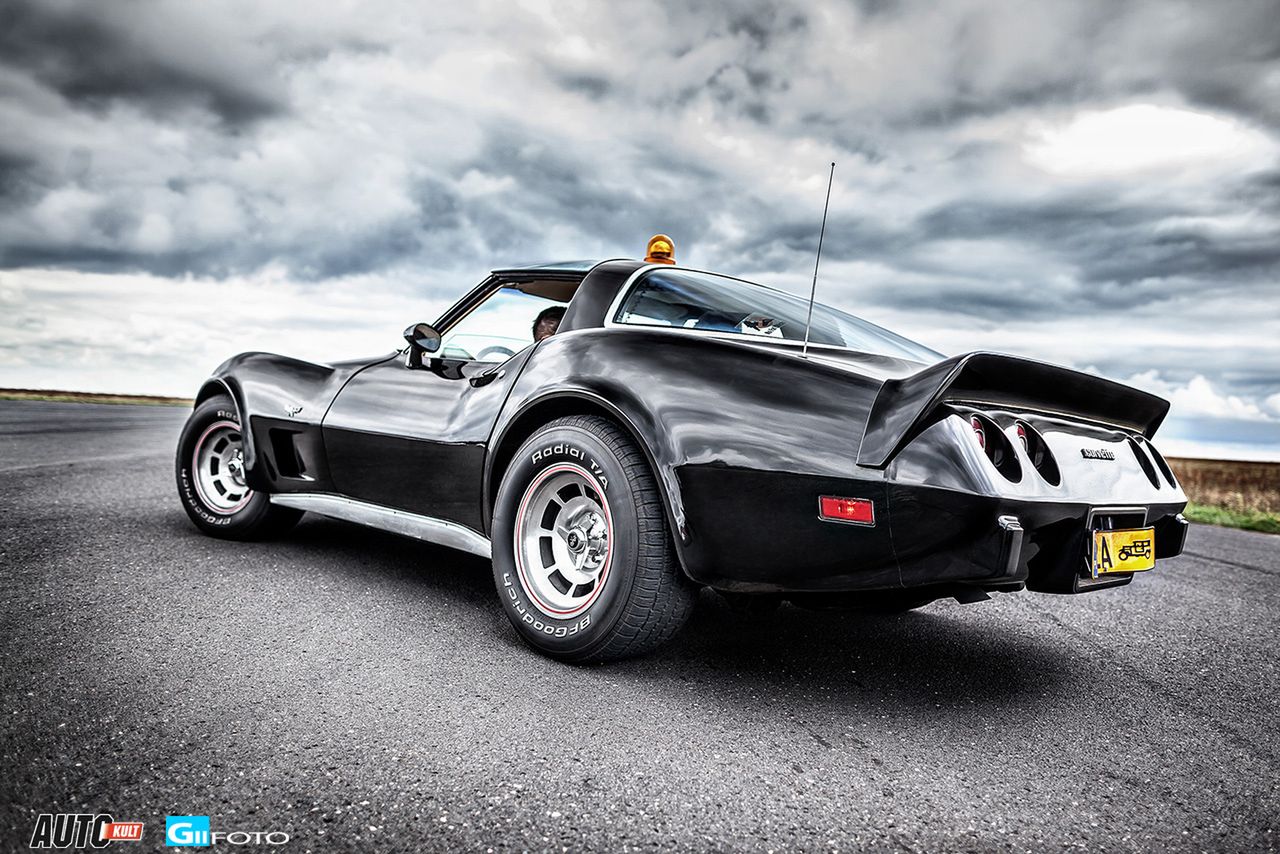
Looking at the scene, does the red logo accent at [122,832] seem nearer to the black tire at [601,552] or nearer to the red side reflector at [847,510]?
the black tire at [601,552]

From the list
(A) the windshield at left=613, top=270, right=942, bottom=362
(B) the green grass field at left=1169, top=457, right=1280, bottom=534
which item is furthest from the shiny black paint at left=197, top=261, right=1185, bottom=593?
(B) the green grass field at left=1169, top=457, right=1280, bottom=534

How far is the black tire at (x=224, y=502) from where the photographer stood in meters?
3.98

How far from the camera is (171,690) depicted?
7.20 ft

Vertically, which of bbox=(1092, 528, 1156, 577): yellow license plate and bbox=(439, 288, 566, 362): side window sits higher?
bbox=(439, 288, 566, 362): side window

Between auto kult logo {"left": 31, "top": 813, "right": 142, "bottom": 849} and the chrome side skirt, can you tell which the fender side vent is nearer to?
the chrome side skirt

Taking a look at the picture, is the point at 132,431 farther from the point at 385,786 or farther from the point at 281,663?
Result: the point at 385,786

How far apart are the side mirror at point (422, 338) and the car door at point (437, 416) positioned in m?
0.06

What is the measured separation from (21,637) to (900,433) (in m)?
2.66

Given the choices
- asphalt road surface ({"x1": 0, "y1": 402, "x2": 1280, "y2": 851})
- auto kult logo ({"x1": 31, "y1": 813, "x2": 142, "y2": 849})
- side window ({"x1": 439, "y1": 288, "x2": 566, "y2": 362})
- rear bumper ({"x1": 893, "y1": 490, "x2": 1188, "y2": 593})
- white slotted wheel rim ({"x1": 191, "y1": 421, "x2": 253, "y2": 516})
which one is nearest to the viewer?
auto kult logo ({"x1": 31, "y1": 813, "x2": 142, "y2": 849})

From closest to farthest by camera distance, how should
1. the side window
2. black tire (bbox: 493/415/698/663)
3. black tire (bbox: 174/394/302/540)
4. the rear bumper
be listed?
the rear bumper → black tire (bbox: 493/415/698/663) → the side window → black tire (bbox: 174/394/302/540)

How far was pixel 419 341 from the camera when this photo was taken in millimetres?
3354

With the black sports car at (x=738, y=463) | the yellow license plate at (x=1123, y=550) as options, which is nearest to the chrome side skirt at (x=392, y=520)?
the black sports car at (x=738, y=463)

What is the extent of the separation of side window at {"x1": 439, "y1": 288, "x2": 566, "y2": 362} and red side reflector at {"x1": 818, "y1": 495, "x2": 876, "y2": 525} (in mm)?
1444

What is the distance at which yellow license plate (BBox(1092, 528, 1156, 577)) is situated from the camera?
2.22 metres
